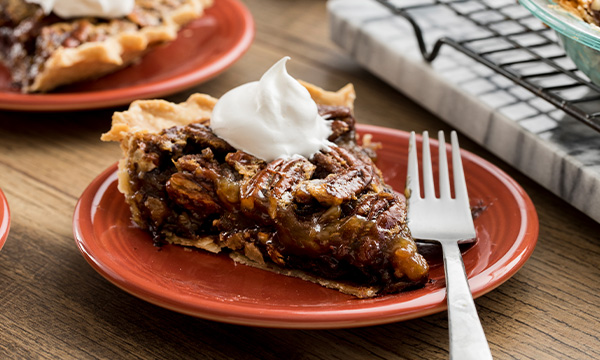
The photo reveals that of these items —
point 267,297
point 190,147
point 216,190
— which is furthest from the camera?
point 190,147

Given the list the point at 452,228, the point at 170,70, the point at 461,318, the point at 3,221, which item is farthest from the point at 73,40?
the point at 461,318

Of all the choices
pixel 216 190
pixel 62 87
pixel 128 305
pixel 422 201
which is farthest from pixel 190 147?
pixel 62 87

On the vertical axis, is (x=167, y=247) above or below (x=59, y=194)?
above

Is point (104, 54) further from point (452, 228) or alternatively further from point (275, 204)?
point (452, 228)

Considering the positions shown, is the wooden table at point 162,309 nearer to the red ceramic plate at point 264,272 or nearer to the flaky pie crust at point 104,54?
the red ceramic plate at point 264,272

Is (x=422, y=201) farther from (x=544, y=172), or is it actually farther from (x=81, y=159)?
(x=81, y=159)
